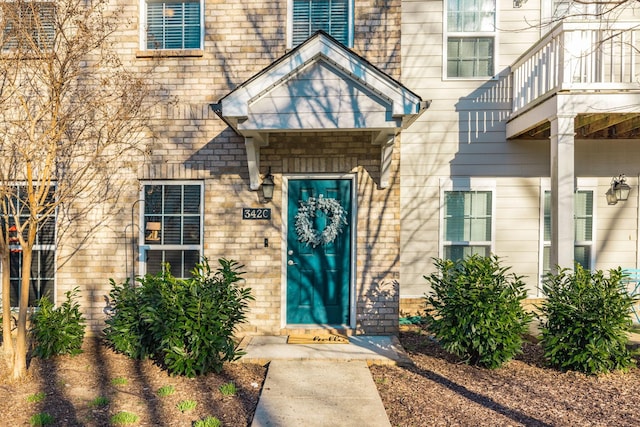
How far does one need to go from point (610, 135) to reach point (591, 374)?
13.9 ft

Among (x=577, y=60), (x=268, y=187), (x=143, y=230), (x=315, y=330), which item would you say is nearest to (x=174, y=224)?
(x=143, y=230)

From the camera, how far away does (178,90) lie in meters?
6.44

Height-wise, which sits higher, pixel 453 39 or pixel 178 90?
pixel 453 39

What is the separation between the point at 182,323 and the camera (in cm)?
475

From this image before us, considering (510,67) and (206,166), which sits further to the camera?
(510,67)

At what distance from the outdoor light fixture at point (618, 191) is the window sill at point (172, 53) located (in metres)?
6.70

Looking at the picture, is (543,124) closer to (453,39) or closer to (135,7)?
(453,39)

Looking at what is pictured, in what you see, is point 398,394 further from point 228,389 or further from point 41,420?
point 41,420

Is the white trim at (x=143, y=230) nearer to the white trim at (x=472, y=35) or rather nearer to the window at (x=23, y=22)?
the window at (x=23, y=22)

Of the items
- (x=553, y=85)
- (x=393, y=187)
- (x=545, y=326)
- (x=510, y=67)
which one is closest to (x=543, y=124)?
→ (x=553, y=85)

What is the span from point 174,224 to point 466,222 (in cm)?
A: 466

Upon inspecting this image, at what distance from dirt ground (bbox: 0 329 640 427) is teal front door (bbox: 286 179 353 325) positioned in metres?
1.39

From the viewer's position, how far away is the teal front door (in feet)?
21.2

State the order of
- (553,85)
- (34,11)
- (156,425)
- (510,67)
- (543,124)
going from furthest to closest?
(510,67) → (543,124) → (553,85) → (34,11) → (156,425)
